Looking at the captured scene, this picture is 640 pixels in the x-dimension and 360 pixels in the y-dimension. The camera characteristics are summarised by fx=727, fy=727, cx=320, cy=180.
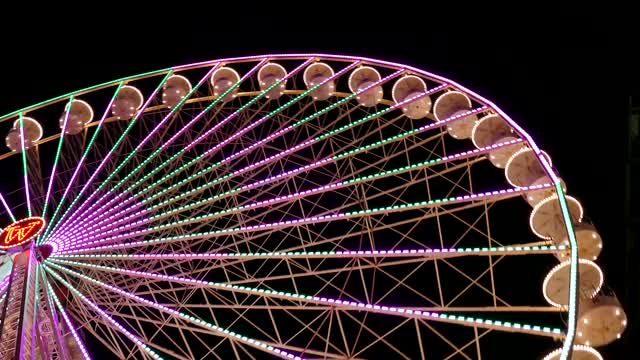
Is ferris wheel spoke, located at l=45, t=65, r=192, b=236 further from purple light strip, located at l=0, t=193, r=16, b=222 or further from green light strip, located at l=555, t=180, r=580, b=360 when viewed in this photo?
green light strip, located at l=555, t=180, r=580, b=360

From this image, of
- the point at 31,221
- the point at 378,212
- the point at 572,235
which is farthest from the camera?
the point at 31,221

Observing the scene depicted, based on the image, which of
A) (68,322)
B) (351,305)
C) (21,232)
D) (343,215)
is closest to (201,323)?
(351,305)

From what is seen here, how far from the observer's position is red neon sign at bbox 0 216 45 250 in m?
11.2

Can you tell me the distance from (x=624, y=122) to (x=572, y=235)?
26.2 ft

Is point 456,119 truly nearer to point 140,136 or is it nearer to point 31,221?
point 140,136

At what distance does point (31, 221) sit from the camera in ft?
38.8

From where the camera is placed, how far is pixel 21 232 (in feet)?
37.7

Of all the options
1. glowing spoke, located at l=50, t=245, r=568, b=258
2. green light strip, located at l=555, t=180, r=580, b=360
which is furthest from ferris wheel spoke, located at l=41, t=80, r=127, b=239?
green light strip, located at l=555, t=180, r=580, b=360

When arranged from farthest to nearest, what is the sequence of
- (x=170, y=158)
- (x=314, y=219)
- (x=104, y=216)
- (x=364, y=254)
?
(x=170, y=158)
(x=104, y=216)
(x=314, y=219)
(x=364, y=254)

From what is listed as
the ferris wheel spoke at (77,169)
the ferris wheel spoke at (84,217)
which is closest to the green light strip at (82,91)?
the ferris wheel spoke at (77,169)

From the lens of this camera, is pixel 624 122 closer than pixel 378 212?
No

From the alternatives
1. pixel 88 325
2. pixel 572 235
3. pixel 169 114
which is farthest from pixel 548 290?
pixel 169 114

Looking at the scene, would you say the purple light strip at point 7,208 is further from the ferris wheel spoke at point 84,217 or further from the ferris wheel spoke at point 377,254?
the ferris wheel spoke at point 377,254

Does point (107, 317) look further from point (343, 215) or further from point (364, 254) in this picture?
point (364, 254)
